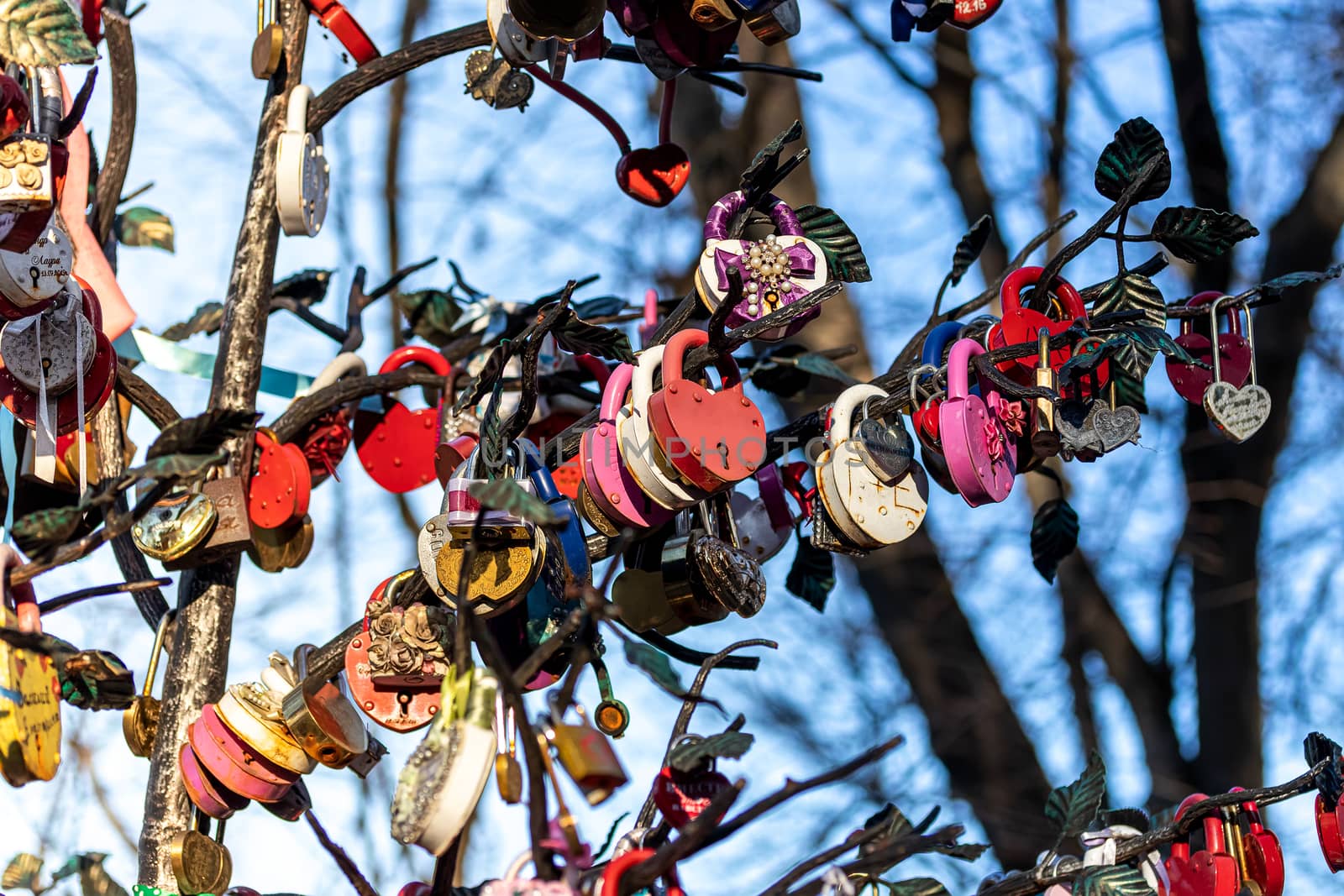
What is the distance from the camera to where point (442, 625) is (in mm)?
1675

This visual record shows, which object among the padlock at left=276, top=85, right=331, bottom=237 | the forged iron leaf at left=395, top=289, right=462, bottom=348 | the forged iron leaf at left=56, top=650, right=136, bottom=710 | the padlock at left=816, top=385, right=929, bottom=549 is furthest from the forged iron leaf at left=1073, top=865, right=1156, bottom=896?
the forged iron leaf at left=395, top=289, right=462, bottom=348

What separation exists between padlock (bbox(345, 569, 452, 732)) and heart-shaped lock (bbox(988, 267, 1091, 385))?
644 millimetres

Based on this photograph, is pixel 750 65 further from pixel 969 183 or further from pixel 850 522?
pixel 969 183

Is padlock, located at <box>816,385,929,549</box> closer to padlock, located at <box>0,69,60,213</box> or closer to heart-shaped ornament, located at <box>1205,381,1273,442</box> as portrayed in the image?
heart-shaped ornament, located at <box>1205,381,1273,442</box>

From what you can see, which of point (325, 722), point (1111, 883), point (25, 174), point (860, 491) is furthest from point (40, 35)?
point (1111, 883)

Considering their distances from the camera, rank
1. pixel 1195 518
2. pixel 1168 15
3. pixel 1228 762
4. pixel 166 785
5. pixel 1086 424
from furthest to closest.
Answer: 1. pixel 1168 15
2. pixel 1195 518
3. pixel 1228 762
4. pixel 166 785
5. pixel 1086 424

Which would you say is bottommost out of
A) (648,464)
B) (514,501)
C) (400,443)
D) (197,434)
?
(514,501)

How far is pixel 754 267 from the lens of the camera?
1666mm

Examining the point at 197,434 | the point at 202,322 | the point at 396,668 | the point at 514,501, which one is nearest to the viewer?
the point at 514,501

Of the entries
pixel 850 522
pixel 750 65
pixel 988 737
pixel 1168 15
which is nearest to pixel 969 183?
pixel 1168 15

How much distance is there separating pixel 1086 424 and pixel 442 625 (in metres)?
0.69

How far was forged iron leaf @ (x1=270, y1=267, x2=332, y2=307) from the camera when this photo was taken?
8.51 ft

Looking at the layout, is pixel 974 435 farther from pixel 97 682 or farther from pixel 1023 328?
pixel 97 682

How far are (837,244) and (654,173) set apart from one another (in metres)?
0.43
